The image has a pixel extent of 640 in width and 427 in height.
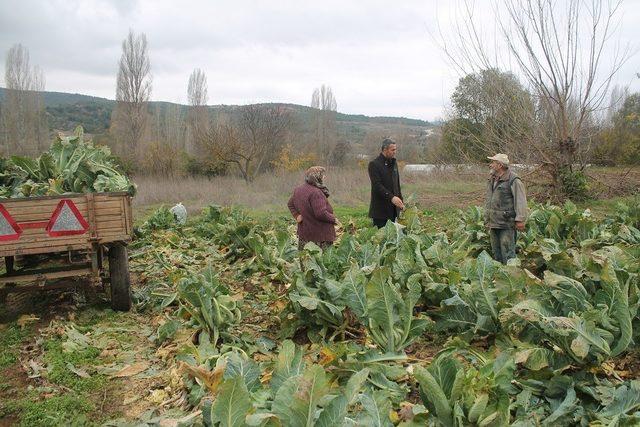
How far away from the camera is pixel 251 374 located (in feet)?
10.0

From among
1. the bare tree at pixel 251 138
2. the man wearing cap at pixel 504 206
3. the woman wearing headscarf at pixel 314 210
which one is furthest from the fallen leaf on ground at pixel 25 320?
the bare tree at pixel 251 138

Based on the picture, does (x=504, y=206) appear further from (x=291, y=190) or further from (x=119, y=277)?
(x=291, y=190)

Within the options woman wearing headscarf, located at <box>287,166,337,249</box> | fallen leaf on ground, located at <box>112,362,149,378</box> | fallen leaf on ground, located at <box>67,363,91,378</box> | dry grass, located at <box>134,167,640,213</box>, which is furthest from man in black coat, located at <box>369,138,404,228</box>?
dry grass, located at <box>134,167,640,213</box>

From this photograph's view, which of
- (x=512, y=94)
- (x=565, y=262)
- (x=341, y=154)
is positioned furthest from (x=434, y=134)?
(x=565, y=262)

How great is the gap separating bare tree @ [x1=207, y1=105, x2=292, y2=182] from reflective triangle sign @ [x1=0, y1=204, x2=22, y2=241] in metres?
19.2

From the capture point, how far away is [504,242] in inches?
245

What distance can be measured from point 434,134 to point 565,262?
33156 millimetres

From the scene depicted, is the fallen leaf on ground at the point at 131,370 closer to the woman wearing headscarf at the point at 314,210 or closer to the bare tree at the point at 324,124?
the woman wearing headscarf at the point at 314,210

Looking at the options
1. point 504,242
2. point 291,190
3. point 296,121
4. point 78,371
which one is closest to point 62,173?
point 78,371

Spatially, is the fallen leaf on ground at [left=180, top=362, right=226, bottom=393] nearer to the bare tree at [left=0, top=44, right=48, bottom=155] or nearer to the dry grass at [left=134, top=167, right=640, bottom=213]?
the dry grass at [left=134, top=167, right=640, bottom=213]

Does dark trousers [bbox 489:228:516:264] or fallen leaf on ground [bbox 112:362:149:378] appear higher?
dark trousers [bbox 489:228:516:264]

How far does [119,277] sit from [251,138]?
76.1ft

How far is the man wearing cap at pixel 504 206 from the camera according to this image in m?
5.91

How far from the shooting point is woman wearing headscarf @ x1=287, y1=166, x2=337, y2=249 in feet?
19.3
